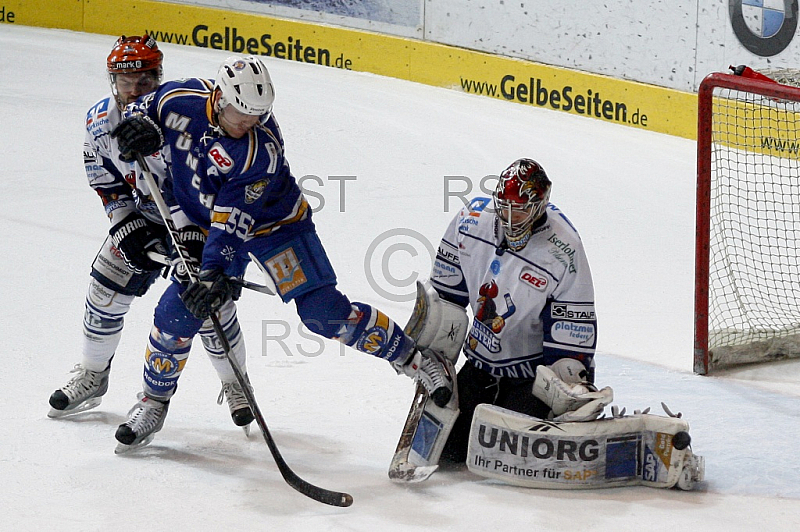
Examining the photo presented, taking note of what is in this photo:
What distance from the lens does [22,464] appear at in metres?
3.18

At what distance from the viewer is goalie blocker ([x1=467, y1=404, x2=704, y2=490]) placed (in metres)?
3.04

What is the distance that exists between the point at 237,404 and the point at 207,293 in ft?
1.95

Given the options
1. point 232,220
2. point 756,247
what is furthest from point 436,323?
point 756,247

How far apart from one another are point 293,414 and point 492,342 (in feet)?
2.68

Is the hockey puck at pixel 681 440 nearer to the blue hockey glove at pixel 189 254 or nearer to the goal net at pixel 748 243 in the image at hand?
the goal net at pixel 748 243

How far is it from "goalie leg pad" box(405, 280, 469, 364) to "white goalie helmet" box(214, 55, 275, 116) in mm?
793

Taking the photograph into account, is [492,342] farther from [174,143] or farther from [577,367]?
[174,143]

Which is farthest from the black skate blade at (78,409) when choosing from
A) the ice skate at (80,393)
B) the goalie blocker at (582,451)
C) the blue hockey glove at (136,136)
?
the goalie blocker at (582,451)

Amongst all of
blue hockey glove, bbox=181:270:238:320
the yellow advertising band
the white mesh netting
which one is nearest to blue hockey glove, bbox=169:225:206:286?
blue hockey glove, bbox=181:270:238:320

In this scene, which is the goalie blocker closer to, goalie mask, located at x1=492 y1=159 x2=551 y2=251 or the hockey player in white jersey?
goalie mask, located at x1=492 y1=159 x2=551 y2=251

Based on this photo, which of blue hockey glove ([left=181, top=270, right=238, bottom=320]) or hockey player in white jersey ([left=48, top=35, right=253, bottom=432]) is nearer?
blue hockey glove ([left=181, top=270, right=238, bottom=320])

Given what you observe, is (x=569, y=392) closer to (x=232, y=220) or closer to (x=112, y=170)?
(x=232, y=220)

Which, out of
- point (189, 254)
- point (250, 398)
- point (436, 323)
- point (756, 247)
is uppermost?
point (189, 254)

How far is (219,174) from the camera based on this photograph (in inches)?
123
